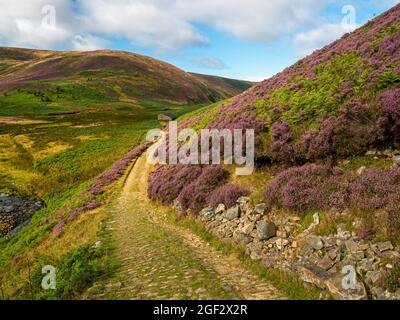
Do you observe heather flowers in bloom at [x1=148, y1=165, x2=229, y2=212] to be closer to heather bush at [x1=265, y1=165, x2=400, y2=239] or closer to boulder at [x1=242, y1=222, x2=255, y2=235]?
boulder at [x1=242, y1=222, x2=255, y2=235]

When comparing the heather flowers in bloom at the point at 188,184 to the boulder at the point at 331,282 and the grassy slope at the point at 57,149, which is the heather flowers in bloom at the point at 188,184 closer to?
the grassy slope at the point at 57,149

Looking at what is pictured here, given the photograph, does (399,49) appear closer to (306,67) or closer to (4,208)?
(306,67)

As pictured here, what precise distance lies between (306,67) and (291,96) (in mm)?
8088

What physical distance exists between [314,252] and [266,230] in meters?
2.63

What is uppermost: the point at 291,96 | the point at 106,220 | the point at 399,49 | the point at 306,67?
the point at 306,67

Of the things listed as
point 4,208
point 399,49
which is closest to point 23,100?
point 4,208

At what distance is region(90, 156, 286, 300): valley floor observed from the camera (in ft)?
36.3

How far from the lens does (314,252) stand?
1139cm

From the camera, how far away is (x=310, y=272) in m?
10.6

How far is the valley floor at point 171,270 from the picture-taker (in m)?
11.1

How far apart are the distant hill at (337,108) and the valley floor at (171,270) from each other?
7.45 m

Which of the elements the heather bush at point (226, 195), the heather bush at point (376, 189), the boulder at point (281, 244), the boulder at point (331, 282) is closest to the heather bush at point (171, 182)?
the heather bush at point (226, 195)

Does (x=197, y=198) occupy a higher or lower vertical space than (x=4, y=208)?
higher

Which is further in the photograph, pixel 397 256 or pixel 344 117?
pixel 344 117
